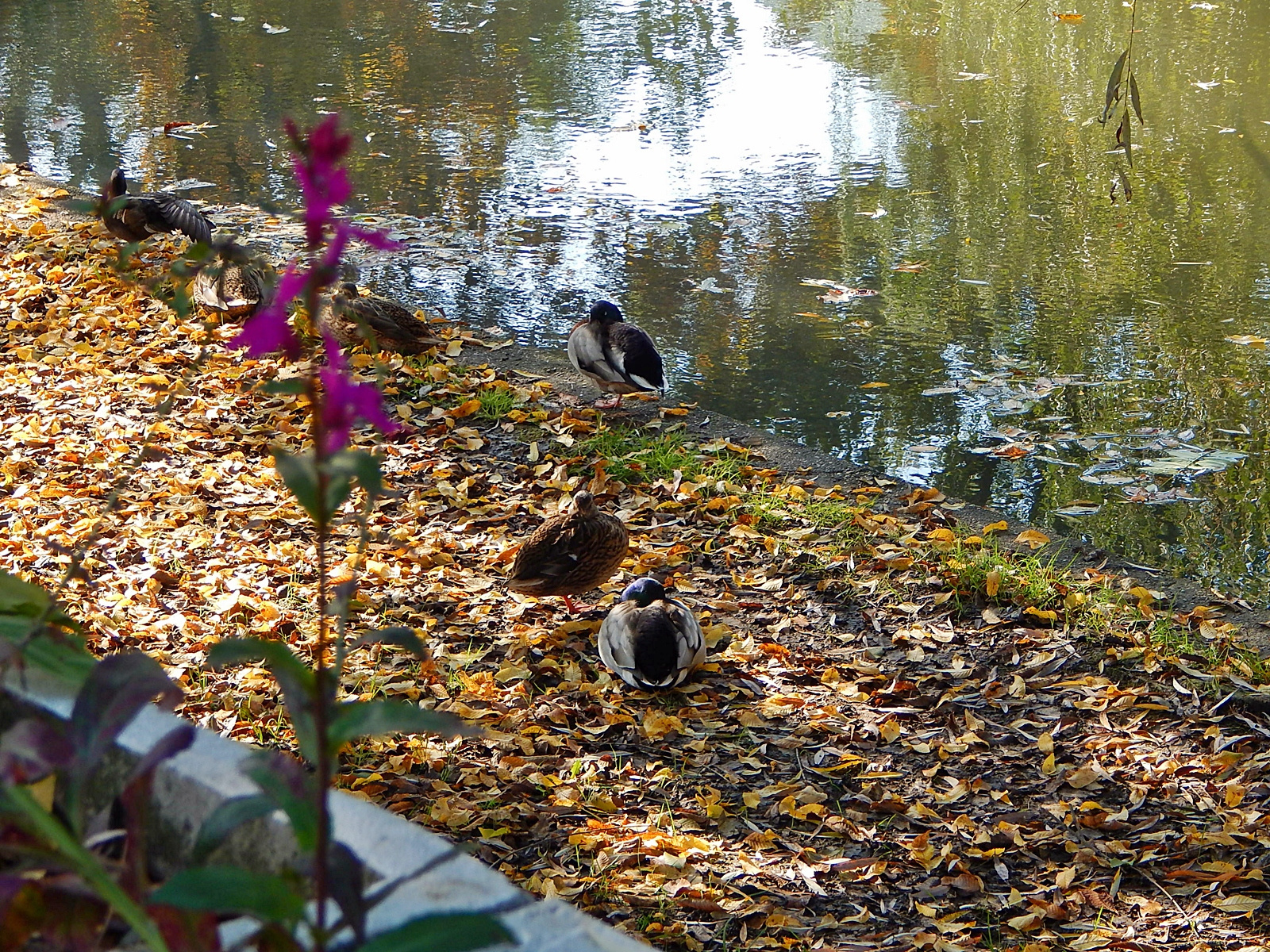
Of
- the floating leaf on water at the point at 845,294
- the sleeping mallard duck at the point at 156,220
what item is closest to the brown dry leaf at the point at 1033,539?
the floating leaf on water at the point at 845,294

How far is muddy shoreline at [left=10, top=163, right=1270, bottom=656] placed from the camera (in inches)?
161

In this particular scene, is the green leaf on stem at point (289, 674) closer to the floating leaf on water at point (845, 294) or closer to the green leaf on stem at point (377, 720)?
the green leaf on stem at point (377, 720)

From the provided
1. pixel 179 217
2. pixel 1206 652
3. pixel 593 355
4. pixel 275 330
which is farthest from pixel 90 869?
pixel 179 217

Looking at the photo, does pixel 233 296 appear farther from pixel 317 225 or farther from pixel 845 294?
pixel 317 225

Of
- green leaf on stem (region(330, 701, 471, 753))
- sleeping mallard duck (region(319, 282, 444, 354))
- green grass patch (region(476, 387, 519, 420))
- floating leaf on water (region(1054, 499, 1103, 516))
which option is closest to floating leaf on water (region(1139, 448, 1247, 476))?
floating leaf on water (region(1054, 499, 1103, 516))

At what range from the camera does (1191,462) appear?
5.08 meters

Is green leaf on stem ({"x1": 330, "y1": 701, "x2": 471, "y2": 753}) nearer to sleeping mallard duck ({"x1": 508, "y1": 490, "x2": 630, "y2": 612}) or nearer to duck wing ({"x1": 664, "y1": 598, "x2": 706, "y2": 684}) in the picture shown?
duck wing ({"x1": 664, "y1": 598, "x2": 706, "y2": 684})

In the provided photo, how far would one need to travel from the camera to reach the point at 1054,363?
5.95 m

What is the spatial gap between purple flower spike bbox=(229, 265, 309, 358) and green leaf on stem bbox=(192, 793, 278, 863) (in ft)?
1.18

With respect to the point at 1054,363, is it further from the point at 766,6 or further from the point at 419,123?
the point at 766,6

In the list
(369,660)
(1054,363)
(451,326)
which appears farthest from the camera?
(451,326)

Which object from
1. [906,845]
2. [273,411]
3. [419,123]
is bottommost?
[906,845]

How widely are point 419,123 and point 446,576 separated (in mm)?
6553

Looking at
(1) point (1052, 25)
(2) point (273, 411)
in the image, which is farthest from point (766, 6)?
(2) point (273, 411)
